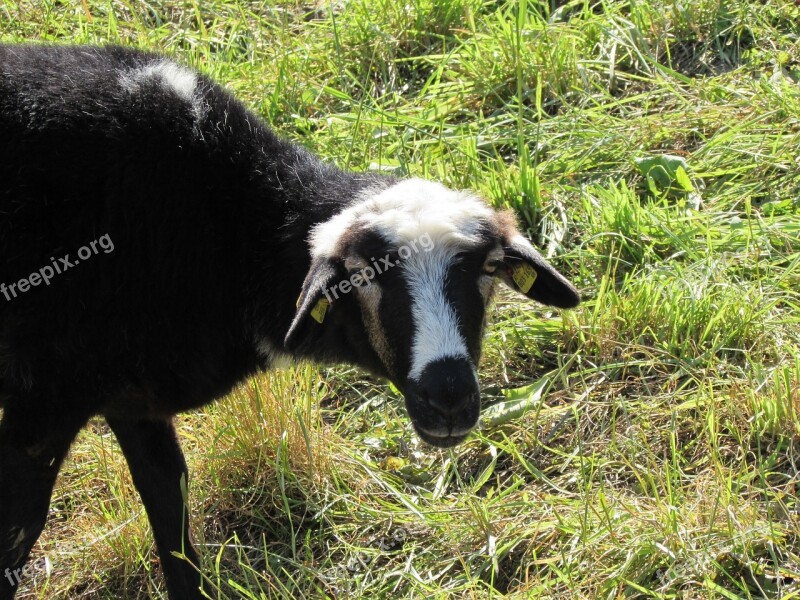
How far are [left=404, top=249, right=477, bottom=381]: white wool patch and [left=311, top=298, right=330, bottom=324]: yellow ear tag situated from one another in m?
0.37

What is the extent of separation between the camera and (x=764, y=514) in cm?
466

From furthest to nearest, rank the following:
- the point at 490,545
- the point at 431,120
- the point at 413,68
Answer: the point at 413,68, the point at 431,120, the point at 490,545

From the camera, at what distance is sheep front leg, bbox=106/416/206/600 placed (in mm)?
5012

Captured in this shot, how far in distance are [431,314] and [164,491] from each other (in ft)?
5.18

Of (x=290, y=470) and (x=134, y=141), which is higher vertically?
(x=134, y=141)

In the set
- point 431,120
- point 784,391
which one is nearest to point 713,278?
point 784,391

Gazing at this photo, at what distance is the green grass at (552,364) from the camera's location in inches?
189

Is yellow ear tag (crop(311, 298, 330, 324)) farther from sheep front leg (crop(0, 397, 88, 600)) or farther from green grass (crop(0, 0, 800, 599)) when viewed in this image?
sheep front leg (crop(0, 397, 88, 600))

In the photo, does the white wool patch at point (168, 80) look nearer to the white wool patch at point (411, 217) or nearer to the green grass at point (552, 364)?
the white wool patch at point (411, 217)

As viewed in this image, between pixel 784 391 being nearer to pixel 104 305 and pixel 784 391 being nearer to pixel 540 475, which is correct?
pixel 540 475

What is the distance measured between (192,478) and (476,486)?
1355 mm
